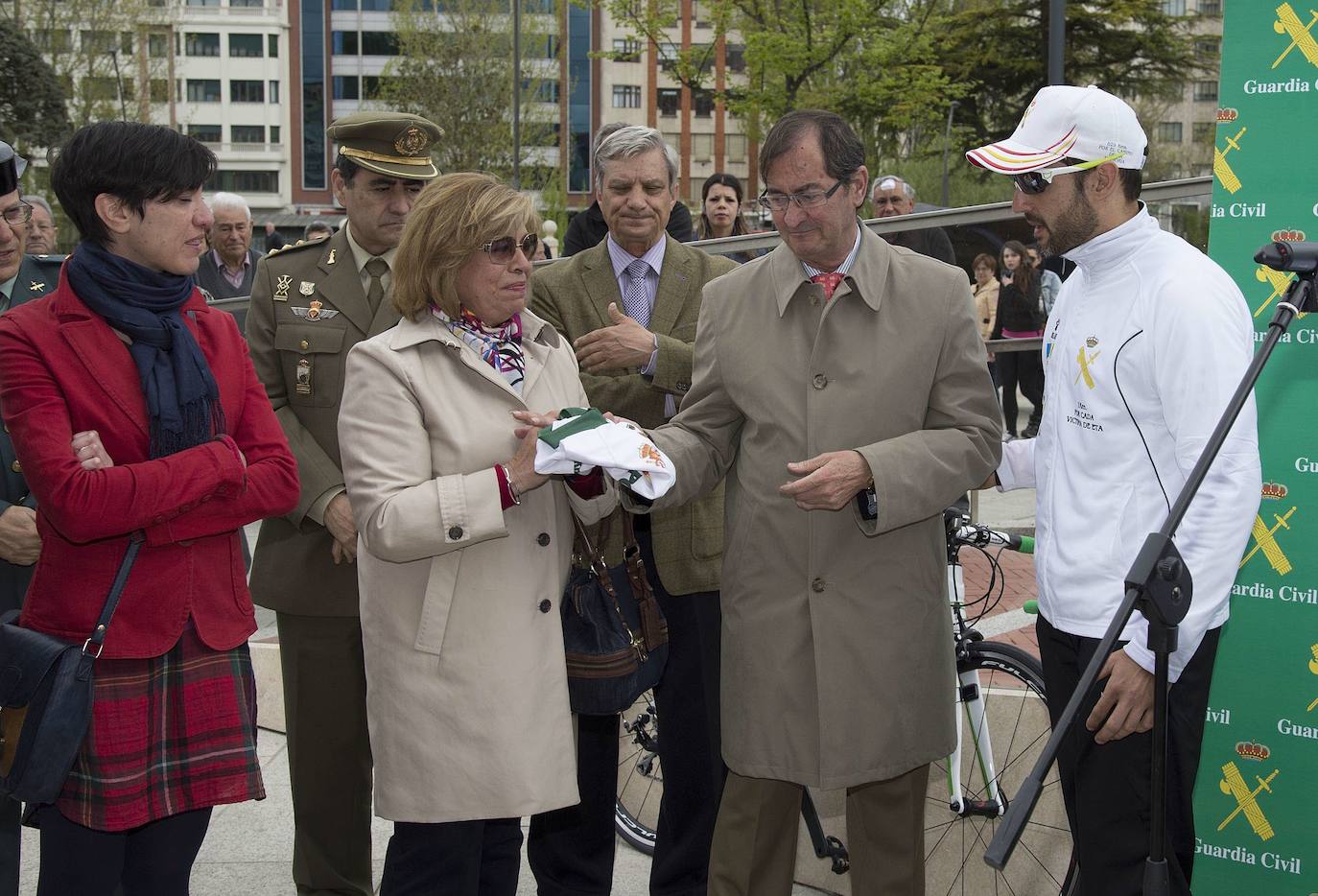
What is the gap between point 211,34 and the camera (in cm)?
7519

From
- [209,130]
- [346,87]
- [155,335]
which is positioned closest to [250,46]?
[209,130]

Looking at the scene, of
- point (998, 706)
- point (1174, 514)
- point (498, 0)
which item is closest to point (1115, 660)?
point (1174, 514)

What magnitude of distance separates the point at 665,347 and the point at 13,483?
1838 millimetres

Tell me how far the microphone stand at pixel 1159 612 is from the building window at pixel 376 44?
7590 centimetres

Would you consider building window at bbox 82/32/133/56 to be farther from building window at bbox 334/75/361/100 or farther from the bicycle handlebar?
the bicycle handlebar

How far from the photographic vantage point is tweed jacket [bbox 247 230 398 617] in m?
3.83

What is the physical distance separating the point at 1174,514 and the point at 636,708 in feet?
9.88

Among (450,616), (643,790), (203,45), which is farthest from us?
(203,45)

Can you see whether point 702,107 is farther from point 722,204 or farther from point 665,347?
point 665,347

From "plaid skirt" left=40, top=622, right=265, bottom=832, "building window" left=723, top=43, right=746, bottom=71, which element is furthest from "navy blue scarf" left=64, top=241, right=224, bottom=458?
"building window" left=723, top=43, right=746, bottom=71

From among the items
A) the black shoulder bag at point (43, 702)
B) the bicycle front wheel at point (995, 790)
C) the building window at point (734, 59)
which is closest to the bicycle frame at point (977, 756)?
the bicycle front wheel at point (995, 790)

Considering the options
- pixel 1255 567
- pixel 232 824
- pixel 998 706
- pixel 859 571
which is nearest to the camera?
pixel 859 571

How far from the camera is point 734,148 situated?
70375 millimetres

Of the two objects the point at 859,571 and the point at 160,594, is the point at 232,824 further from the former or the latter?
the point at 859,571
